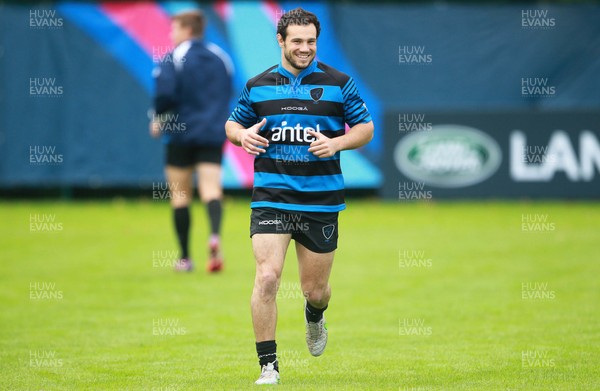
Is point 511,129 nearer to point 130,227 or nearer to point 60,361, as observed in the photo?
point 130,227

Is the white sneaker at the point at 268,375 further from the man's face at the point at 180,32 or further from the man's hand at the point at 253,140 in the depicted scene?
the man's face at the point at 180,32

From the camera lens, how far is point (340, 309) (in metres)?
9.95

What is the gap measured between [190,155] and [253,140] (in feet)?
19.2

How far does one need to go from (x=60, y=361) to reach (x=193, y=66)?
5675mm

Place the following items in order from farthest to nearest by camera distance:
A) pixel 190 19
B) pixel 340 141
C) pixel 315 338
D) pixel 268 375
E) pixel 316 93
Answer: pixel 190 19, pixel 315 338, pixel 316 93, pixel 340 141, pixel 268 375

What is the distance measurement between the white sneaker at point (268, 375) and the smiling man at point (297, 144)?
22cm

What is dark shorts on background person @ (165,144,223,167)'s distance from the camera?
12305 millimetres

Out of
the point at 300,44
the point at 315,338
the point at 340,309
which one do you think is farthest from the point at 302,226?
the point at 340,309

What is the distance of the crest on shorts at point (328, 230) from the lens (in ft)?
22.6

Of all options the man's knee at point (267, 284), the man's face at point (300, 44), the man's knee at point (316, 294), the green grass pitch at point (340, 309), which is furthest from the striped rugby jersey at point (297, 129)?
the green grass pitch at point (340, 309)

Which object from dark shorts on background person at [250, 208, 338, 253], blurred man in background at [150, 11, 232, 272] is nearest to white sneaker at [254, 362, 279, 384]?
dark shorts on background person at [250, 208, 338, 253]

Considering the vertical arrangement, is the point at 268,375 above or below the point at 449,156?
below

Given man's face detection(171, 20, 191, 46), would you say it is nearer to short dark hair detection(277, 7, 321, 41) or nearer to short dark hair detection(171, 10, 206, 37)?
short dark hair detection(171, 10, 206, 37)

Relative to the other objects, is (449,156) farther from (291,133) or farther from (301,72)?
(291,133)
